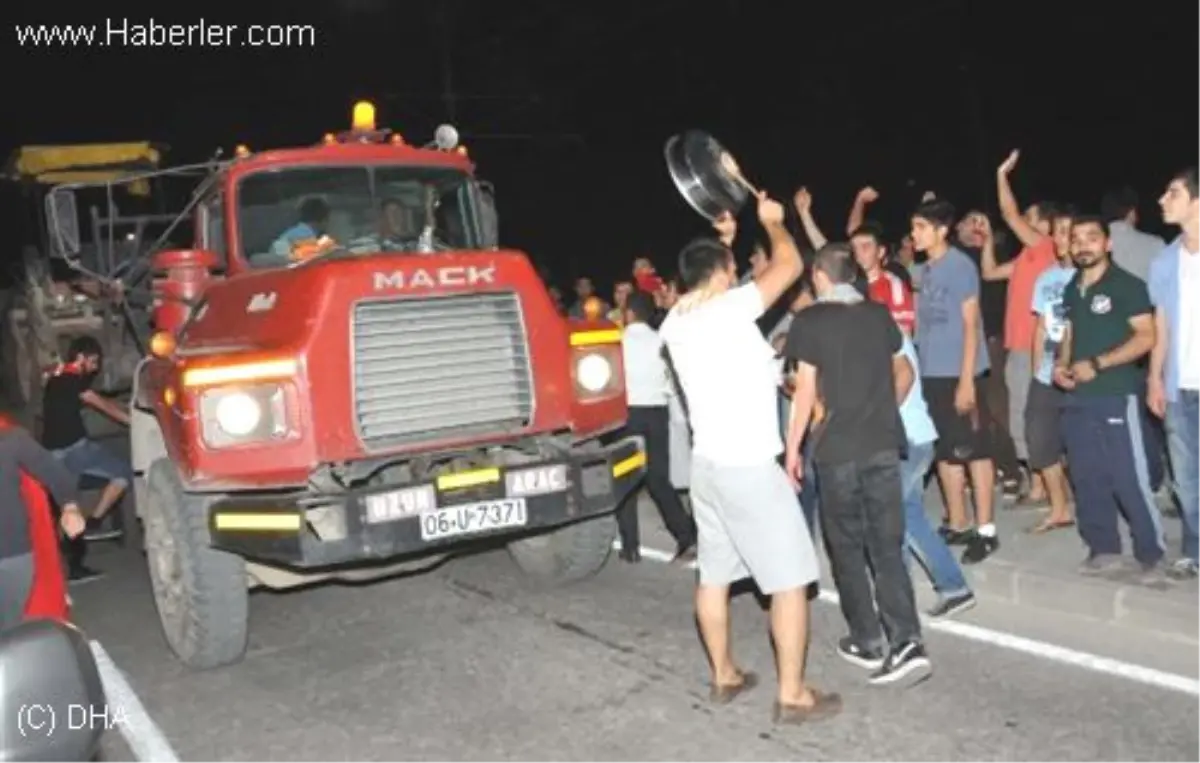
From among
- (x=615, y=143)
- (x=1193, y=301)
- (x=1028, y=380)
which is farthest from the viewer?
(x=615, y=143)

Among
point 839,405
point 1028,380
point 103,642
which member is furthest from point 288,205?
point 1028,380

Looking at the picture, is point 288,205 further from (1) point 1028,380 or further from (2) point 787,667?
(1) point 1028,380

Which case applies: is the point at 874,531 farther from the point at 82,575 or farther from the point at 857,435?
the point at 82,575

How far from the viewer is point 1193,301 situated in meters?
5.97

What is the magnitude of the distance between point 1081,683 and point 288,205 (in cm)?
478

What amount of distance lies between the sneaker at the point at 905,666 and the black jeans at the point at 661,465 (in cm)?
259

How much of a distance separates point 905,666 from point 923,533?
866 millimetres

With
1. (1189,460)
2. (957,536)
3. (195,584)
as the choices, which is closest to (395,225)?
(195,584)

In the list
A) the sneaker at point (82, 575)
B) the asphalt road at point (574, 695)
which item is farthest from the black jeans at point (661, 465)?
the sneaker at point (82, 575)

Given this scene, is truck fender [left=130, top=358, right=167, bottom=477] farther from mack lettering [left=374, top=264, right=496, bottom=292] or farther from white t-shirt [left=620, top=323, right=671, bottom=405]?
white t-shirt [left=620, top=323, right=671, bottom=405]

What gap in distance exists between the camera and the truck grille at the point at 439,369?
5871 millimetres

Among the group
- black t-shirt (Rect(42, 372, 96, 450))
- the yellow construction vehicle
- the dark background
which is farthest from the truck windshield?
the dark background

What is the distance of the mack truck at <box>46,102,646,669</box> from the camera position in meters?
5.68

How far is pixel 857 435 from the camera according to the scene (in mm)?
5191
